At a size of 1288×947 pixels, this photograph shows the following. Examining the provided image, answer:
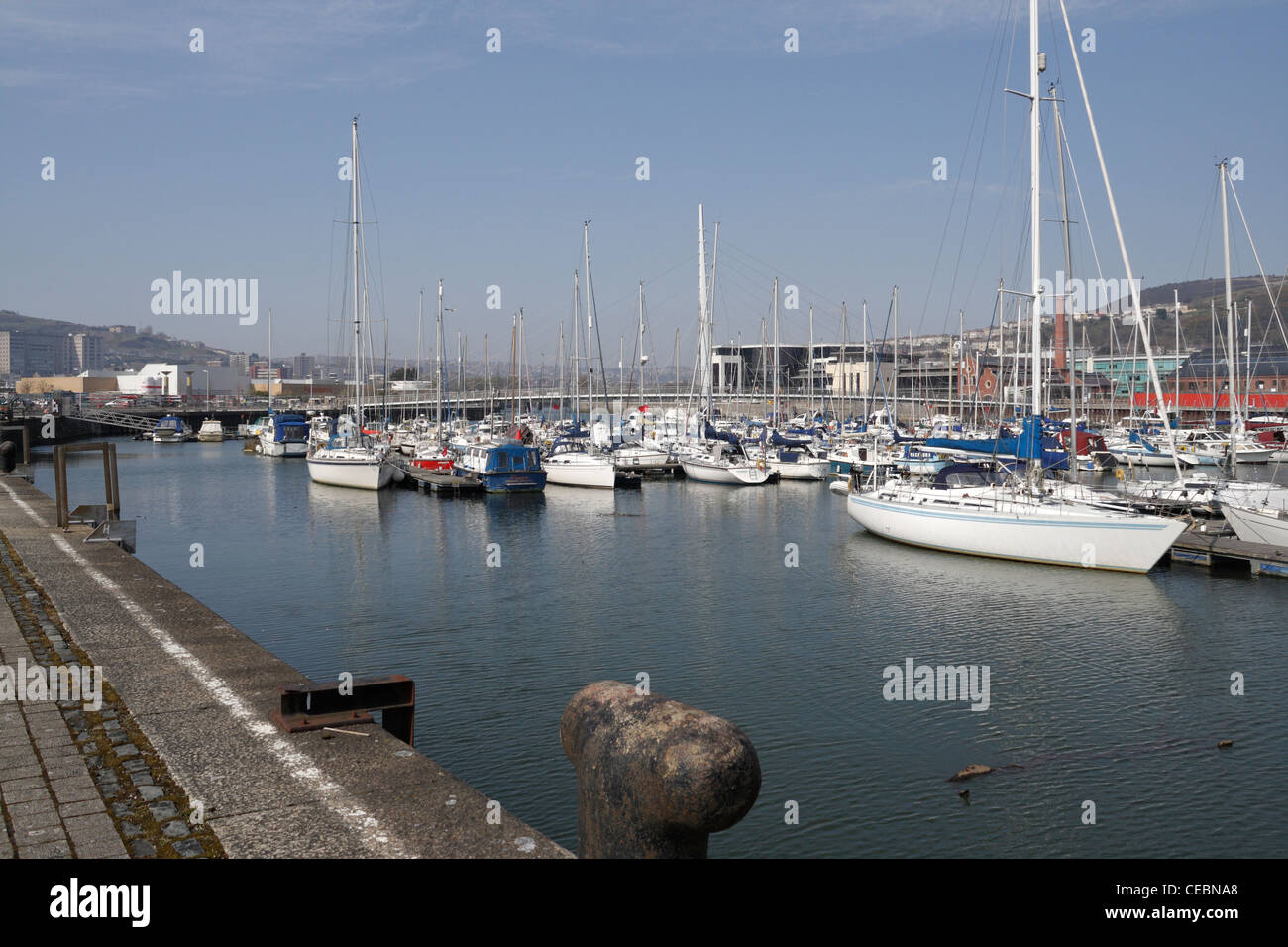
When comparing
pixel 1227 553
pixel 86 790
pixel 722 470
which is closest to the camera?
pixel 86 790

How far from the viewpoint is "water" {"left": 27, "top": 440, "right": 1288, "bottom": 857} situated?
45.3 ft

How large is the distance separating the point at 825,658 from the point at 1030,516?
40.1 feet

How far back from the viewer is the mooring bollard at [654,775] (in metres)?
5.12

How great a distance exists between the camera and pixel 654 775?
17.1 ft

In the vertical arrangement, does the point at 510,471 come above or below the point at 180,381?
below

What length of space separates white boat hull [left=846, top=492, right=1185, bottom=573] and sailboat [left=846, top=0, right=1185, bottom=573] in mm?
26

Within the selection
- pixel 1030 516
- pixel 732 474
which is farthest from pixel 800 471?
pixel 1030 516

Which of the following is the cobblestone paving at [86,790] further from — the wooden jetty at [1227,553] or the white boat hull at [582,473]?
the white boat hull at [582,473]

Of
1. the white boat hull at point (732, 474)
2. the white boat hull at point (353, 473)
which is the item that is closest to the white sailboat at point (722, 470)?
the white boat hull at point (732, 474)

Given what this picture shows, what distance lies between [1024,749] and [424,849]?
37.9ft

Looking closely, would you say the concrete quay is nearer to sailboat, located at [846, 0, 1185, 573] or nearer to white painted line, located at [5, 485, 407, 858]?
white painted line, located at [5, 485, 407, 858]

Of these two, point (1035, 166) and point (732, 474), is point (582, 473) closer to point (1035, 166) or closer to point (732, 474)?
point (732, 474)

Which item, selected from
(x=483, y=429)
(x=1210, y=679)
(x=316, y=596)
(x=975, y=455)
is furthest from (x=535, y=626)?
(x=483, y=429)

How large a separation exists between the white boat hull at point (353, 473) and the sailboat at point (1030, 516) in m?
28.6
